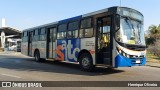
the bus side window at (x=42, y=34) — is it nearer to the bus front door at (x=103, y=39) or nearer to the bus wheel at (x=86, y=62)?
the bus wheel at (x=86, y=62)

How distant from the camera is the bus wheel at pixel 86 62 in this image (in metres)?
15.1

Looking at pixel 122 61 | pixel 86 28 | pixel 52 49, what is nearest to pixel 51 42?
pixel 52 49

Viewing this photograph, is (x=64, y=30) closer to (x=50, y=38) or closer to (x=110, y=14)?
(x=50, y=38)

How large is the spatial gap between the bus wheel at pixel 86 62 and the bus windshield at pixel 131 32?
2.42m

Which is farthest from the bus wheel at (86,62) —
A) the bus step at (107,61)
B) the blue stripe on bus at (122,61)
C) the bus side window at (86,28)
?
the blue stripe on bus at (122,61)

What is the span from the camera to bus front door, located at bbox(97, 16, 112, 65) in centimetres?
1415

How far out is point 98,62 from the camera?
47.8ft

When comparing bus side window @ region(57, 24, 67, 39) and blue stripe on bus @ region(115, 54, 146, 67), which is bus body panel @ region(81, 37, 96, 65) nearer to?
blue stripe on bus @ region(115, 54, 146, 67)

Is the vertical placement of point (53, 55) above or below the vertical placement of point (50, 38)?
below

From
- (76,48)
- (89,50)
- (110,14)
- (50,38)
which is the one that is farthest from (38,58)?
(110,14)

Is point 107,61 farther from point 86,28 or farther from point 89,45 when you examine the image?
point 86,28

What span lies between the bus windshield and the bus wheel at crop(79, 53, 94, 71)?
242 cm

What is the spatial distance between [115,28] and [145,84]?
11.3ft

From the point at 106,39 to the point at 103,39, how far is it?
0.22m
